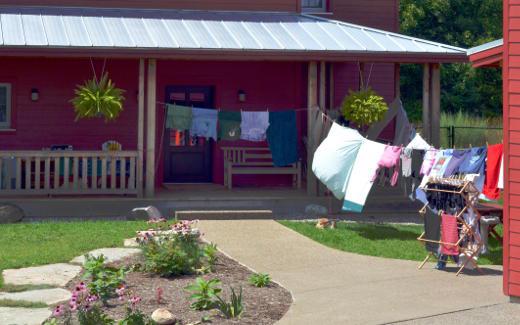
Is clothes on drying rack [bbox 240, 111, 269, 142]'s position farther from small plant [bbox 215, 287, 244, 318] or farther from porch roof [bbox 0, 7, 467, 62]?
small plant [bbox 215, 287, 244, 318]

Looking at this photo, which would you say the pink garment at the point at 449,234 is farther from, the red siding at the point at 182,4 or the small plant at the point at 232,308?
the red siding at the point at 182,4

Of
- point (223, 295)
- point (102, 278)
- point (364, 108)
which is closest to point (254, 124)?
point (364, 108)

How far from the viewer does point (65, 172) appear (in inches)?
626

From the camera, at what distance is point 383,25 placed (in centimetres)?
2158

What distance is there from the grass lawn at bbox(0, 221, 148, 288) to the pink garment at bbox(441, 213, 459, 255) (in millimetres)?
4496

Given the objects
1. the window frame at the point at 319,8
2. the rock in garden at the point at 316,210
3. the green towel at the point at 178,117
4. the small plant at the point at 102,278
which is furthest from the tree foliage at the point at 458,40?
the small plant at the point at 102,278

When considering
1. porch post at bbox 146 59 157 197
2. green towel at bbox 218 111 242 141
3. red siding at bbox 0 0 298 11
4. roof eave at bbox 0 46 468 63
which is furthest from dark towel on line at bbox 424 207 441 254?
red siding at bbox 0 0 298 11

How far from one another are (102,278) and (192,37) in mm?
8403

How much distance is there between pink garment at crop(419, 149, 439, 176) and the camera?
1225cm

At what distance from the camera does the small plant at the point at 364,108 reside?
16.0 m

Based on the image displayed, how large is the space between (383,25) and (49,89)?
8353 mm

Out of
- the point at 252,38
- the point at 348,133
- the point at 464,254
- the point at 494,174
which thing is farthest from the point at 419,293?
the point at 252,38

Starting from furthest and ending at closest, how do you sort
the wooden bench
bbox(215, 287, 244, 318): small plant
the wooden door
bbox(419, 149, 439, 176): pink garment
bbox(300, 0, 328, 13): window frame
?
bbox(300, 0, 328, 13): window frame, the wooden door, the wooden bench, bbox(419, 149, 439, 176): pink garment, bbox(215, 287, 244, 318): small plant

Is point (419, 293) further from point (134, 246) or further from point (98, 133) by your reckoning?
point (98, 133)
